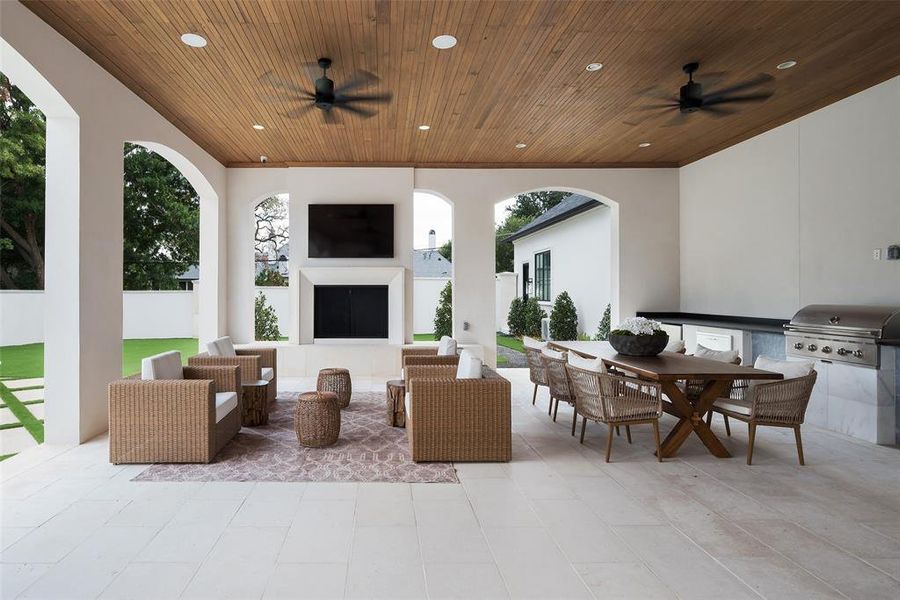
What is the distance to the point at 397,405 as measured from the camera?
15.7 ft

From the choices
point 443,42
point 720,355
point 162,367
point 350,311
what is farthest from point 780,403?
point 350,311

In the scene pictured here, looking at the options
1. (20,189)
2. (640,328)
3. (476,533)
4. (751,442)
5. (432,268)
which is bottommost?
(476,533)

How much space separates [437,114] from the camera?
5820 mm

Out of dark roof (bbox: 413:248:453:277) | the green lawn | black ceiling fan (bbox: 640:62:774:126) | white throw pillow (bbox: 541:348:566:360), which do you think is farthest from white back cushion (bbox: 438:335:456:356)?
dark roof (bbox: 413:248:453:277)

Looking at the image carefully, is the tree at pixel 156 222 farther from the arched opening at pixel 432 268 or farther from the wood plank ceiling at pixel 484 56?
the wood plank ceiling at pixel 484 56

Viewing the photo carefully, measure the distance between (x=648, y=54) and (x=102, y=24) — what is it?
14.6 ft

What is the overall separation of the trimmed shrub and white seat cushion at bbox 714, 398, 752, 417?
32.7 ft

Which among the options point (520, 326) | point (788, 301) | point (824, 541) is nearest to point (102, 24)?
point (824, 541)

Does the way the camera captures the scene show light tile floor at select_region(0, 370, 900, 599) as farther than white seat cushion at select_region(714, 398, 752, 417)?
No

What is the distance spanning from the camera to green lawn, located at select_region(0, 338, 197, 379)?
783 centimetres

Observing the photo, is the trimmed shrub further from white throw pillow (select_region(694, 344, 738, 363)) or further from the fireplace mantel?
white throw pillow (select_region(694, 344, 738, 363))

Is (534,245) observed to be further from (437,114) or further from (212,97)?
(212,97)

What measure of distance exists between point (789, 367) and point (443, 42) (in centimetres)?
391

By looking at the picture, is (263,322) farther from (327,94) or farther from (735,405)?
(735,405)
